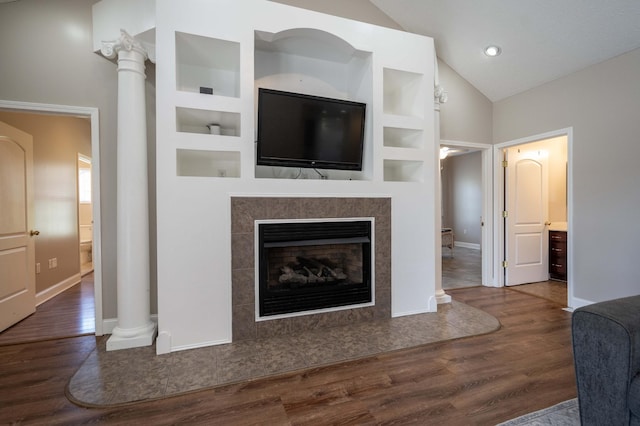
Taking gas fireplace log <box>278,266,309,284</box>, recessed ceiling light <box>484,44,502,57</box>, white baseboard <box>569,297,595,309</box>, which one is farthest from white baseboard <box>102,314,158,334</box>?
recessed ceiling light <box>484,44,502,57</box>

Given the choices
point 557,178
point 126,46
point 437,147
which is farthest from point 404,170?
point 557,178

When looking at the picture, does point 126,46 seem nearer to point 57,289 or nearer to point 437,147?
point 437,147

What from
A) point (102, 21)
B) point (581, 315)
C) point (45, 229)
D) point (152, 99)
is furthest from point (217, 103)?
point (45, 229)

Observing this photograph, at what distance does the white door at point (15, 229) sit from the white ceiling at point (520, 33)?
4.27 metres

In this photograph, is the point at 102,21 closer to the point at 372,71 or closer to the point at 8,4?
the point at 8,4

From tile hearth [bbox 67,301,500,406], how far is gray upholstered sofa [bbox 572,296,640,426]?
1.29 metres

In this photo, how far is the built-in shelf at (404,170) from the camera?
10.9ft

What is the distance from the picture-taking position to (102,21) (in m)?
2.67

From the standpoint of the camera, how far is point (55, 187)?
Answer: 4.33 metres

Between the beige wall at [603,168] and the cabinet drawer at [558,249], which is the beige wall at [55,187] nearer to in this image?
the beige wall at [603,168]

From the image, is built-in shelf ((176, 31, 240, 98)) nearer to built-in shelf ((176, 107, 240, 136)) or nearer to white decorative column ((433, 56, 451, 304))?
built-in shelf ((176, 107, 240, 136))

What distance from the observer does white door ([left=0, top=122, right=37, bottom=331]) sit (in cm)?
293

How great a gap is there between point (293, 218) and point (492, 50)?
314cm

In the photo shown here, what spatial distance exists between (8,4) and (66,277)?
141 inches
